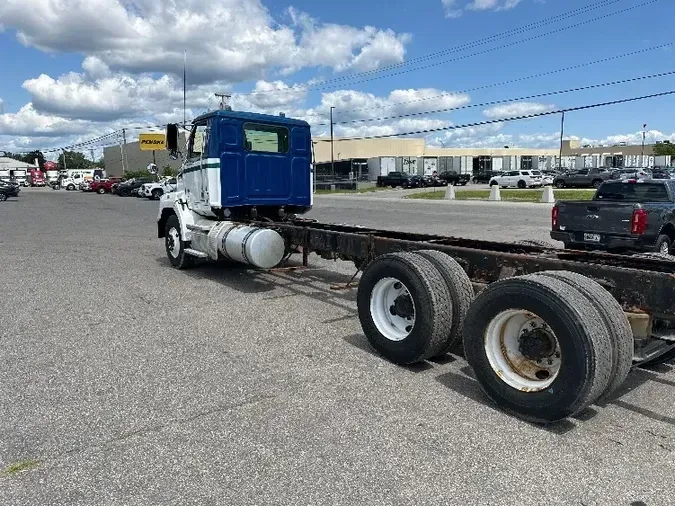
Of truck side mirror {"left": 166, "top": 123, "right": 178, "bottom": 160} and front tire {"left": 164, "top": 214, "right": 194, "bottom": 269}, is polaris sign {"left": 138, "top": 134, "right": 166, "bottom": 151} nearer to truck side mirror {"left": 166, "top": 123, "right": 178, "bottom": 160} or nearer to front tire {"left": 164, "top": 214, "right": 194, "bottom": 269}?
front tire {"left": 164, "top": 214, "right": 194, "bottom": 269}

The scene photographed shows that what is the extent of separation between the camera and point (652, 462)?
3.46m

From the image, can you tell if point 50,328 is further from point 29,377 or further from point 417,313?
point 417,313

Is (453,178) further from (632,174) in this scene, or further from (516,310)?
(516,310)

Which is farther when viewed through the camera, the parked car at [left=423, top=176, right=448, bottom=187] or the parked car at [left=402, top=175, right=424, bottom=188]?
the parked car at [left=423, top=176, right=448, bottom=187]

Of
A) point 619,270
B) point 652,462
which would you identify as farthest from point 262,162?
point 652,462

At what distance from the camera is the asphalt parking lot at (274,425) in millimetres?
3186

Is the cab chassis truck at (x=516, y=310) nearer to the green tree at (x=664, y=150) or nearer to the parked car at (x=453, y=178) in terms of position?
the parked car at (x=453, y=178)

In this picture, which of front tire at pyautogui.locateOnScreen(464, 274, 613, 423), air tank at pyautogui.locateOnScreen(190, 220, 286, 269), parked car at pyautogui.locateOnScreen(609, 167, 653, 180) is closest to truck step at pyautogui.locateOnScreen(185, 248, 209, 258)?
air tank at pyautogui.locateOnScreen(190, 220, 286, 269)

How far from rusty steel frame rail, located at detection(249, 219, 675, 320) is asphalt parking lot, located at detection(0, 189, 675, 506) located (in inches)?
32.9

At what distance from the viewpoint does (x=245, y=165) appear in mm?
9492

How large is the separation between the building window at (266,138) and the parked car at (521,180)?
4343cm

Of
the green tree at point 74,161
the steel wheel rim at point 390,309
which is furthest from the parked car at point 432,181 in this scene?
the green tree at point 74,161

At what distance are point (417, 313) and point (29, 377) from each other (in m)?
3.43

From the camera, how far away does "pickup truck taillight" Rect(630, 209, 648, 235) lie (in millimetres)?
9414
